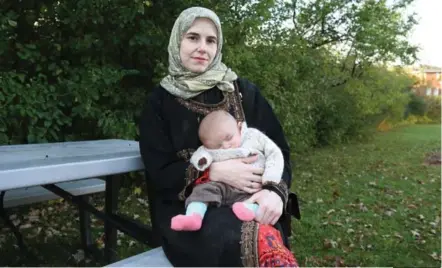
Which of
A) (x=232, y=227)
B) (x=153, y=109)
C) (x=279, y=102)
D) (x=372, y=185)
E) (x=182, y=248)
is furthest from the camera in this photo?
(x=372, y=185)

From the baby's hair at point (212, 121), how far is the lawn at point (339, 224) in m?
1.85

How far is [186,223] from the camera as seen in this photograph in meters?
1.57

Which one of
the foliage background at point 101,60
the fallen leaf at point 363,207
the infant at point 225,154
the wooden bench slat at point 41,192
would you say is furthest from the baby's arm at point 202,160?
the fallen leaf at point 363,207

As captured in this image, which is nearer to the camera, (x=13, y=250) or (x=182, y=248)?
(x=182, y=248)

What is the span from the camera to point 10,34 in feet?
11.8

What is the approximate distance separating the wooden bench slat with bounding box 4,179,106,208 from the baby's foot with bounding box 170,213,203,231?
1.54 m

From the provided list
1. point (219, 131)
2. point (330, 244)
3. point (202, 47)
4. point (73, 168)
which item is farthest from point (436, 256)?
point (73, 168)

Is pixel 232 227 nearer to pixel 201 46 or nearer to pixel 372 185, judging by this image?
pixel 201 46

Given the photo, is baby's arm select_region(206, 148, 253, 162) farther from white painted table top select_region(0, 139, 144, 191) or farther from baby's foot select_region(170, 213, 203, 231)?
white painted table top select_region(0, 139, 144, 191)

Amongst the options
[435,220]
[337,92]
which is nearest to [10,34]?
[435,220]

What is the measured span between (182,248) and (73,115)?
90.8 inches

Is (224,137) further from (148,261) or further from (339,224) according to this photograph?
(339,224)

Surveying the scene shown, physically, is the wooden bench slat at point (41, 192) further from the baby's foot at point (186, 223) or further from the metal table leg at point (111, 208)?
the baby's foot at point (186, 223)

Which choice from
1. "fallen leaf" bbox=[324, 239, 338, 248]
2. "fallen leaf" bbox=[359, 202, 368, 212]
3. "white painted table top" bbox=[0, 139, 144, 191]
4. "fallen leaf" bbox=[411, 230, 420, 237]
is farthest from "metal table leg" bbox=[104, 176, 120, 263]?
"fallen leaf" bbox=[359, 202, 368, 212]
